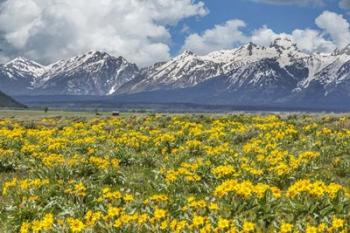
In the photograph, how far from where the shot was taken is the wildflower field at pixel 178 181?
10250 mm

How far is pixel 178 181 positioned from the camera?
14250 mm

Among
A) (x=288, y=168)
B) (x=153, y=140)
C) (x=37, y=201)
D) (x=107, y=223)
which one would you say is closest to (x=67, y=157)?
(x=153, y=140)

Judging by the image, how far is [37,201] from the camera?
13.2m

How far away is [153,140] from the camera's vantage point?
20844 millimetres

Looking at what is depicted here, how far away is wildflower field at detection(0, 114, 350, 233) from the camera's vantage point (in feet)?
33.6

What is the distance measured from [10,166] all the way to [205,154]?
19.5 feet

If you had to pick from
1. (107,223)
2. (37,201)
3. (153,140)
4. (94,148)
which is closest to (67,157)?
(94,148)

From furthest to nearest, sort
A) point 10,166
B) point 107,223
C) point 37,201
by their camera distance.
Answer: point 10,166
point 37,201
point 107,223

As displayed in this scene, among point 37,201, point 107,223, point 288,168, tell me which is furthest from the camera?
point 288,168

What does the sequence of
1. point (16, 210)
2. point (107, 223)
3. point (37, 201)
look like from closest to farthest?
point (107, 223)
point (16, 210)
point (37, 201)

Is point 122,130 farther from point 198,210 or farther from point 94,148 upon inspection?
point 198,210

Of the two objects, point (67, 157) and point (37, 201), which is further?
point (67, 157)

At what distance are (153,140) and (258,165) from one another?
6.19 m

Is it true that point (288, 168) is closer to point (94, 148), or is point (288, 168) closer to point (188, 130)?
point (94, 148)
